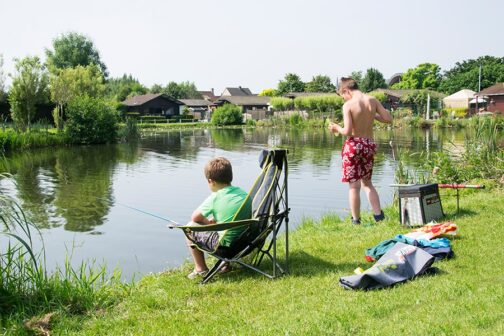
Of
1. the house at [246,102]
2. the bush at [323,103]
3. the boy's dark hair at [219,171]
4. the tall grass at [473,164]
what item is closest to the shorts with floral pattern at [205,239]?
the boy's dark hair at [219,171]

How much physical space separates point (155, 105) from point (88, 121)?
42.6 meters

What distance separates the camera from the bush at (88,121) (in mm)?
32906

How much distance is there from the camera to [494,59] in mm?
84125

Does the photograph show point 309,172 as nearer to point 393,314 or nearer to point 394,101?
point 393,314

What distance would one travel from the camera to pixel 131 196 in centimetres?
1312

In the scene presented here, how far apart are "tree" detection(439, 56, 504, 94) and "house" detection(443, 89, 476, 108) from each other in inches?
634

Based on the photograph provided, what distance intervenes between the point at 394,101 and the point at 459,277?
72.9m

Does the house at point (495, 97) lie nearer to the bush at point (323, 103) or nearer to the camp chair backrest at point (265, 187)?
the bush at point (323, 103)

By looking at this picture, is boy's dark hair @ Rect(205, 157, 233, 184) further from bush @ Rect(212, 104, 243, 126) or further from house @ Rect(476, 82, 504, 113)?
bush @ Rect(212, 104, 243, 126)

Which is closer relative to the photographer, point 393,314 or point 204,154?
point 393,314

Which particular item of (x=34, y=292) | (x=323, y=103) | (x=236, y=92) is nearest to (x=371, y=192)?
(x=34, y=292)

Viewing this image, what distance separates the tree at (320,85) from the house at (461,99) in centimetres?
4316

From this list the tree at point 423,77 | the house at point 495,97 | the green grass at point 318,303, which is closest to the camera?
the green grass at point 318,303

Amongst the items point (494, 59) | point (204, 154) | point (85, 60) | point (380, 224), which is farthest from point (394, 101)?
point (380, 224)
